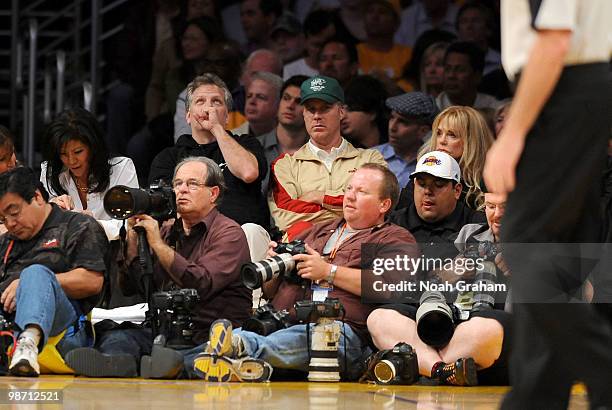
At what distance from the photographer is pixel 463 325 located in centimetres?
627

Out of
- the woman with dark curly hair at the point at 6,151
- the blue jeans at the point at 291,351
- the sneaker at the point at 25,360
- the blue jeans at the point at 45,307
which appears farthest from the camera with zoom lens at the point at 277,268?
the woman with dark curly hair at the point at 6,151

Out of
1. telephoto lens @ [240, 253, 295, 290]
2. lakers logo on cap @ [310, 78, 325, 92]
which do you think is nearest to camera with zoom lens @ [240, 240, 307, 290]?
telephoto lens @ [240, 253, 295, 290]

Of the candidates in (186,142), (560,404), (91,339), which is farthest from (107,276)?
(560,404)

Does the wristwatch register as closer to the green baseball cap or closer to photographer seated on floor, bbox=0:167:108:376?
photographer seated on floor, bbox=0:167:108:376

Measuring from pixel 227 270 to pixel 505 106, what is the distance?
8.83 ft

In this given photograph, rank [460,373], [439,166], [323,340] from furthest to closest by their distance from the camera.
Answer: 1. [439,166]
2. [323,340]
3. [460,373]

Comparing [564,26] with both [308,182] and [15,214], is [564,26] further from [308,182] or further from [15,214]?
[308,182]

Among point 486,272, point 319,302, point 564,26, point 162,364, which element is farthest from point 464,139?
point 564,26

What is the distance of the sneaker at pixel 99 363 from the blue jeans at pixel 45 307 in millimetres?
144

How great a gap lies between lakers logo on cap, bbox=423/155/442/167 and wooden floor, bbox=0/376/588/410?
146 cm

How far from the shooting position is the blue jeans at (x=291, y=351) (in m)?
6.47

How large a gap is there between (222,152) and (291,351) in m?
1.74

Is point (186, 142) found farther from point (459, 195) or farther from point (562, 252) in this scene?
point (562, 252)

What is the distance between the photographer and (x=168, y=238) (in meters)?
7.17
